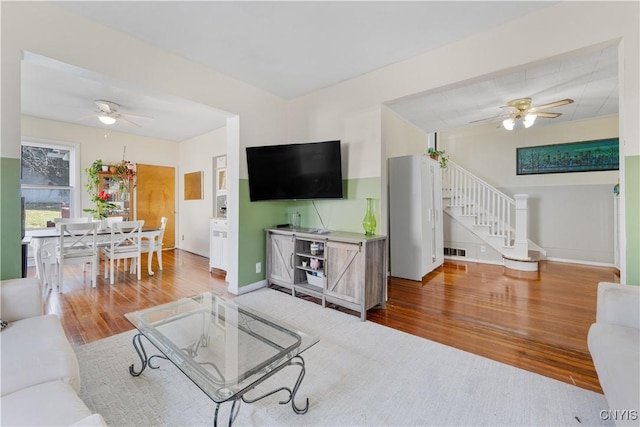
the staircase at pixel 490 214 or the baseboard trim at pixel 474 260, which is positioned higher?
the staircase at pixel 490 214

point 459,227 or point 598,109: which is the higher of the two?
point 598,109

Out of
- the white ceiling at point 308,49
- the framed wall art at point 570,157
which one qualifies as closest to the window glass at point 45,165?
the white ceiling at point 308,49

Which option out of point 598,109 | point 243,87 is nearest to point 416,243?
point 243,87

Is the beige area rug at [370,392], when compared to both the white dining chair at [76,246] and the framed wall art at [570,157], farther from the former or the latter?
the framed wall art at [570,157]

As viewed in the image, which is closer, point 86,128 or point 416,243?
point 416,243

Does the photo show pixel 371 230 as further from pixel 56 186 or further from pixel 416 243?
pixel 56 186

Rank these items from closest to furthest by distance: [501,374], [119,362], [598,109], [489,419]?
[489,419] → [501,374] → [119,362] → [598,109]

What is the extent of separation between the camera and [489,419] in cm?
143

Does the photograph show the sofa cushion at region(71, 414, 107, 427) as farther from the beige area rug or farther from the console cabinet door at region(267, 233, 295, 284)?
the console cabinet door at region(267, 233, 295, 284)

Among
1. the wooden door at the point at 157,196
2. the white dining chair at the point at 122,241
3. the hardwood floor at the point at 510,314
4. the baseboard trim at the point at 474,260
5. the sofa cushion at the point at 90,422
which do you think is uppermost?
the wooden door at the point at 157,196

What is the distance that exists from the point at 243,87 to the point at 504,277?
15.5ft

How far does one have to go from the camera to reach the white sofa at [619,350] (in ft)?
3.45

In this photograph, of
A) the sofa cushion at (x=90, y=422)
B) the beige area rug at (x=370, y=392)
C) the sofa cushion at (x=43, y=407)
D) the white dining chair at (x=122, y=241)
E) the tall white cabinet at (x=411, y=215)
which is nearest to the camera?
the sofa cushion at (x=90, y=422)

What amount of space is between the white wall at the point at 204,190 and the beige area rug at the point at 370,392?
3803 mm
